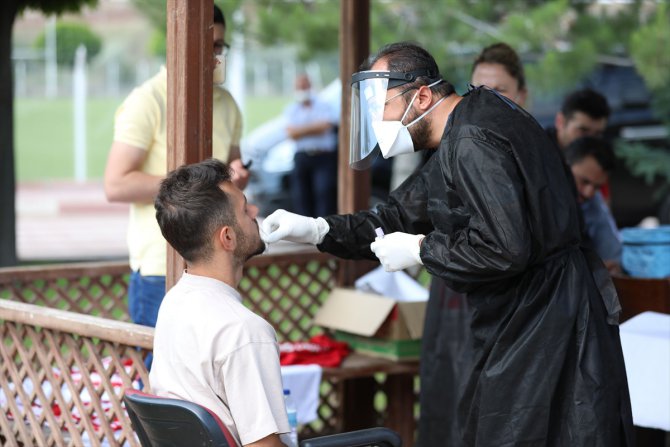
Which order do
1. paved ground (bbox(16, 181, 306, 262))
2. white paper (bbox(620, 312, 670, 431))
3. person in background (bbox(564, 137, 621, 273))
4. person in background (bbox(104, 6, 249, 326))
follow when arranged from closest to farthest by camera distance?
white paper (bbox(620, 312, 670, 431)), person in background (bbox(104, 6, 249, 326)), person in background (bbox(564, 137, 621, 273)), paved ground (bbox(16, 181, 306, 262))

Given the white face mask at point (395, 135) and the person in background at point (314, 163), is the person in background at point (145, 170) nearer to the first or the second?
the white face mask at point (395, 135)

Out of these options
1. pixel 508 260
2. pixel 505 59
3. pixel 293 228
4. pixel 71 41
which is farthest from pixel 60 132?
pixel 508 260

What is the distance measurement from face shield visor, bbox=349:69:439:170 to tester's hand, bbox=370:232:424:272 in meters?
0.30

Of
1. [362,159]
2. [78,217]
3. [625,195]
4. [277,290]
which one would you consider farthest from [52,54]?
[362,159]

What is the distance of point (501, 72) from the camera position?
4.30m

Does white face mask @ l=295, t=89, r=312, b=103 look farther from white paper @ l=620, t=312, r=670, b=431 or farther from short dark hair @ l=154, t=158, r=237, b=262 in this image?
short dark hair @ l=154, t=158, r=237, b=262

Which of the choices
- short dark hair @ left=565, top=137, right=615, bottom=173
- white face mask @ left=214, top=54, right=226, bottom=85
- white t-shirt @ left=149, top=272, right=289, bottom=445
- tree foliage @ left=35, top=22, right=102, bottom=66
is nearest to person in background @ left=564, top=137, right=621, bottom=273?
short dark hair @ left=565, top=137, right=615, bottom=173

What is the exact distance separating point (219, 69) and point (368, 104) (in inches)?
33.8

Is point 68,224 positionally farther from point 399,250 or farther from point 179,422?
point 179,422

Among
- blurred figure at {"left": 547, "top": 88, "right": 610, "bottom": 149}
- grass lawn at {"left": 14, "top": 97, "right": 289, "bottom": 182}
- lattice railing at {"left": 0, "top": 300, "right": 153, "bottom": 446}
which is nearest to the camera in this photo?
lattice railing at {"left": 0, "top": 300, "right": 153, "bottom": 446}

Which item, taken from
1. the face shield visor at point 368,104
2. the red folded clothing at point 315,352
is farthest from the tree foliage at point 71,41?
the face shield visor at point 368,104

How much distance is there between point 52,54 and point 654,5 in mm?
25579

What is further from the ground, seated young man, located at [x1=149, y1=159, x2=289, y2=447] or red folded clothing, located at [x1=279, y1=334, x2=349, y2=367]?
seated young man, located at [x1=149, y1=159, x2=289, y2=447]

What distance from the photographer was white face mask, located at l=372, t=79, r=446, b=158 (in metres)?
3.05
